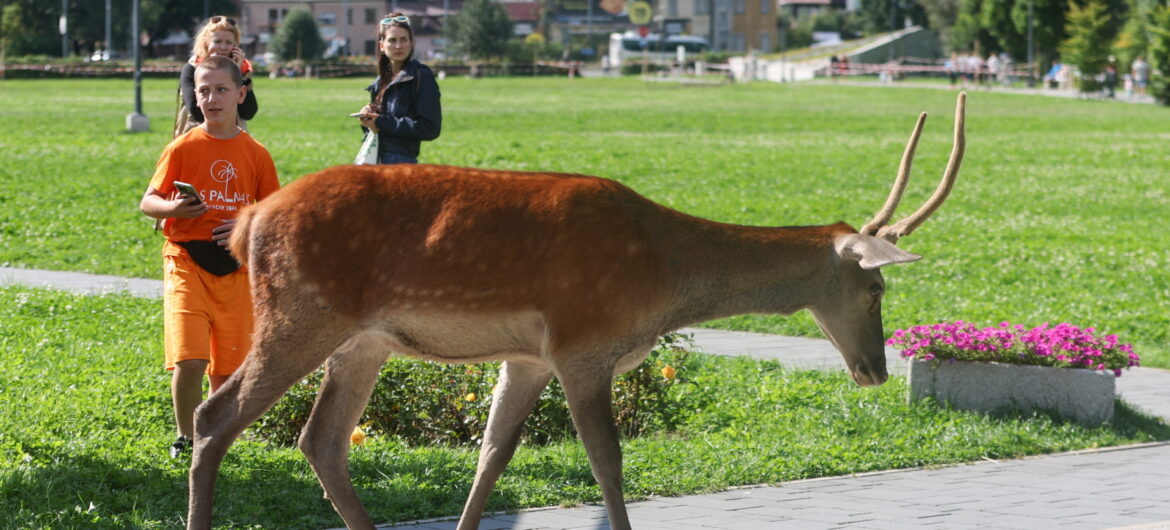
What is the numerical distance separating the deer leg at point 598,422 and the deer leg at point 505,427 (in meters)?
0.48

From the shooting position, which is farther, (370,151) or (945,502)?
(370,151)

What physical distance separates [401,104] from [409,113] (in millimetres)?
73

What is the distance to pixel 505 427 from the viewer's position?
5824 millimetres

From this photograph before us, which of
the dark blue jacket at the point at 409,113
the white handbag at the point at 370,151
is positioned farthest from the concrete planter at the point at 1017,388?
the white handbag at the point at 370,151

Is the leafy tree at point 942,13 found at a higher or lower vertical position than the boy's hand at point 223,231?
higher

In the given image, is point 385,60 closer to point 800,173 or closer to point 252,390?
point 252,390

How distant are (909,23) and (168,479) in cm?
14251

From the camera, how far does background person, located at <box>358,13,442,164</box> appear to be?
8.70 metres

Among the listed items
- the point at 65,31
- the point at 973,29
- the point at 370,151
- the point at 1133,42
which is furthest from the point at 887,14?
the point at 370,151

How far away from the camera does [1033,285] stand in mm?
15391

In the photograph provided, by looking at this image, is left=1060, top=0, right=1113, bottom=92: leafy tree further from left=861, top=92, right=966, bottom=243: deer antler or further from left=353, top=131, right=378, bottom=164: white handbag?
left=861, top=92, right=966, bottom=243: deer antler

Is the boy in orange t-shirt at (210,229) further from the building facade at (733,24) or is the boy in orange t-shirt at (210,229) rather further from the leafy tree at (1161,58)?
the building facade at (733,24)

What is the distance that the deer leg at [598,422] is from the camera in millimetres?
5289

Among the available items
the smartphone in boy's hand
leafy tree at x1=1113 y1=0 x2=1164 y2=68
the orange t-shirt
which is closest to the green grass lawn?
the orange t-shirt
